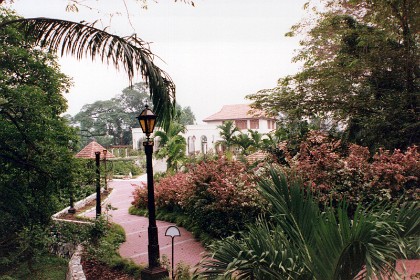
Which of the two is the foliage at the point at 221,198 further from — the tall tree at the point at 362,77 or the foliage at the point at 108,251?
the tall tree at the point at 362,77

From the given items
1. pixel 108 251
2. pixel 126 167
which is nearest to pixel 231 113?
pixel 126 167

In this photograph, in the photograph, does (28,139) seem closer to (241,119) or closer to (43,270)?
(43,270)

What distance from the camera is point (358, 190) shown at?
30.2 ft

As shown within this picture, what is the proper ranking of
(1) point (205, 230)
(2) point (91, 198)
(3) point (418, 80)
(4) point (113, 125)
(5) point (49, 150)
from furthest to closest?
1. (4) point (113, 125)
2. (2) point (91, 198)
3. (3) point (418, 80)
4. (1) point (205, 230)
5. (5) point (49, 150)

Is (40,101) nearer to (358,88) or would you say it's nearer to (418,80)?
(358,88)

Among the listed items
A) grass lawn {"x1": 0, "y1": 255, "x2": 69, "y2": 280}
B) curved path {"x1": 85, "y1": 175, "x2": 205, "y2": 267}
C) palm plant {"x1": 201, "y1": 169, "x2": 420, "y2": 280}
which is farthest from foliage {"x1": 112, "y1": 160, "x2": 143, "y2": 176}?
palm plant {"x1": 201, "y1": 169, "x2": 420, "y2": 280}

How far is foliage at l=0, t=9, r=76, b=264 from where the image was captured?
8812mm

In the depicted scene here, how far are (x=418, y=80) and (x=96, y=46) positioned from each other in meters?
11.3

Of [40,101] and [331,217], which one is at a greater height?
[40,101]

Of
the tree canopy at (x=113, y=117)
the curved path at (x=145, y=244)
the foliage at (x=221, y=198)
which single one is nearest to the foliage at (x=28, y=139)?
the curved path at (x=145, y=244)

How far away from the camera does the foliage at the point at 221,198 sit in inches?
391

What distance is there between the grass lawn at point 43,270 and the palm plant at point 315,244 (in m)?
7.32

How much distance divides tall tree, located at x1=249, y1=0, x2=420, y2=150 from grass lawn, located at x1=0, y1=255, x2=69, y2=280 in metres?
9.19

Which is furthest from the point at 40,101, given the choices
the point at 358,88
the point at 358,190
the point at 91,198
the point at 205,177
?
the point at 91,198
